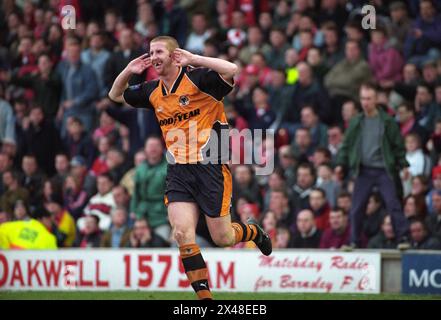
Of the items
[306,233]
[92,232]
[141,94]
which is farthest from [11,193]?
[141,94]

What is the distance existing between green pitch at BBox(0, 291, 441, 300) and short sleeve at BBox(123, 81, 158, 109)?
244cm

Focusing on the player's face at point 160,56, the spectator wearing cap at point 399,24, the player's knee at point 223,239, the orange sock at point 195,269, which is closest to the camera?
the orange sock at point 195,269

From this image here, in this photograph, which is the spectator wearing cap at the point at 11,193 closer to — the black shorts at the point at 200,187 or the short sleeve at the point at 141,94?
the short sleeve at the point at 141,94

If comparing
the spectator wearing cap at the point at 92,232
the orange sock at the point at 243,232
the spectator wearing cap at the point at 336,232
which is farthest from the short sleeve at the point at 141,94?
the spectator wearing cap at the point at 92,232

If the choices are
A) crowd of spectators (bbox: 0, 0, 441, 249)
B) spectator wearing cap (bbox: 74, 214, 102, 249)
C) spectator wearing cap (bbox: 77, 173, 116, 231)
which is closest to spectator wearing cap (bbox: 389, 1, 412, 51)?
crowd of spectators (bbox: 0, 0, 441, 249)

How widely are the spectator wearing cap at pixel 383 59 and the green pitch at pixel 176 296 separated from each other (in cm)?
464

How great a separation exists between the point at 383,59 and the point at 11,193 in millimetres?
5889

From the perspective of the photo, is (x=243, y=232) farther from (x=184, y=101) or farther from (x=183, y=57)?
(x=183, y=57)

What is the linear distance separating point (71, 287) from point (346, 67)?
17.8 feet

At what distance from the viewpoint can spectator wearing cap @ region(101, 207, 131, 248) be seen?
641 inches

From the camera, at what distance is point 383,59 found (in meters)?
17.2

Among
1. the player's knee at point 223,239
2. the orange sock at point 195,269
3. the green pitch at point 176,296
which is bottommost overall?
the green pitch at point 176,296

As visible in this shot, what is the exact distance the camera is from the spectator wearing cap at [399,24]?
698 inches

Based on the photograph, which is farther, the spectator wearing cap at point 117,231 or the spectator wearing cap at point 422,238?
the spectator wearing cap at point 117,231
